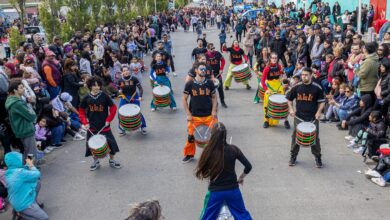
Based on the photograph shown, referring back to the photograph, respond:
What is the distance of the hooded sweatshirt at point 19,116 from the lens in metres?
8.44

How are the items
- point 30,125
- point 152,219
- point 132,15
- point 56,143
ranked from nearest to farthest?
point 152,219 < point 30,125 < point 56,143 < point 132,15

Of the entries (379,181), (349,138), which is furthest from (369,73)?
(379,181)

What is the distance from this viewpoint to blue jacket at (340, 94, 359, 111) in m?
10.9

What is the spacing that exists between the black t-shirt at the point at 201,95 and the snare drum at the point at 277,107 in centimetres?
218

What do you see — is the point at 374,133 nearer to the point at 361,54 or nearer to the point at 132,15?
the point at 361,54

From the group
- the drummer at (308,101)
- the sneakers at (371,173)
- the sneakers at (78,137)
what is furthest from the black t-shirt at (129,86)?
the sneakers at (371,173)

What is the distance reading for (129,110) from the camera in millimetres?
10672

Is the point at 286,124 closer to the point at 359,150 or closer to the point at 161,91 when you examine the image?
the point at 359,150

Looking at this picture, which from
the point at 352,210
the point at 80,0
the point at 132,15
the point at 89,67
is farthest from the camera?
the point at 132,15

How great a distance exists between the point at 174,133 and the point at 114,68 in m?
5.55

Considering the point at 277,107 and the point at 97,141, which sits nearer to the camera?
the point at 97,141

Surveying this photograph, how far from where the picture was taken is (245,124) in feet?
39.0

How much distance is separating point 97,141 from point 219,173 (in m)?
3.76

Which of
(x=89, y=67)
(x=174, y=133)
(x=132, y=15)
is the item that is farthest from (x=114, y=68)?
(x=132, y=15)
